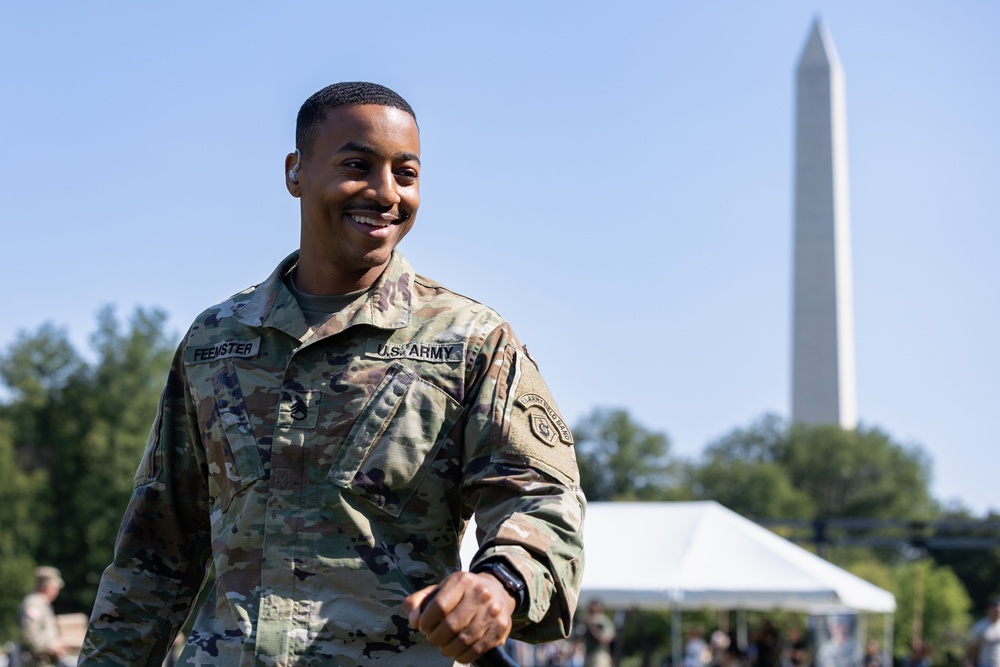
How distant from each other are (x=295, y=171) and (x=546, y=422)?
30.9 inches

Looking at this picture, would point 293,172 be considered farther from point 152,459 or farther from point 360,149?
point 152,459

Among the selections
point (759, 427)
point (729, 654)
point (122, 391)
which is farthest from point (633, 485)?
point (729, 654)

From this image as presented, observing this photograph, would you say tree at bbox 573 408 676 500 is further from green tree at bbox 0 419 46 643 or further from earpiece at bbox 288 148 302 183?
earpiece at bbox 288 148 302 183

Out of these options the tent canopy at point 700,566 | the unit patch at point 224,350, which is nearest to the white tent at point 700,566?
the tent canopy at point 700,566

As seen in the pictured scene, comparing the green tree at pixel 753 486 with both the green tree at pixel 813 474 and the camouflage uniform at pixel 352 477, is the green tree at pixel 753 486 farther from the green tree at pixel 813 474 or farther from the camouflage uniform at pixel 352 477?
the camouflage uniform at pixel 352 477

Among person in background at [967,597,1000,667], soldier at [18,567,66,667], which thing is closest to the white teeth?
soldier at [18,567,66,667]

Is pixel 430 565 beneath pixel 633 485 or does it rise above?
beneath

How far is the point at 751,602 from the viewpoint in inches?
→ 682

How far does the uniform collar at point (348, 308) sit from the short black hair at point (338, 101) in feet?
0.97

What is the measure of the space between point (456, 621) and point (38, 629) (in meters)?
10.7

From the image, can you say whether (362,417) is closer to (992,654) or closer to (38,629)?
(38,629)

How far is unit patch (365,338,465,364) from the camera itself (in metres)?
2.66

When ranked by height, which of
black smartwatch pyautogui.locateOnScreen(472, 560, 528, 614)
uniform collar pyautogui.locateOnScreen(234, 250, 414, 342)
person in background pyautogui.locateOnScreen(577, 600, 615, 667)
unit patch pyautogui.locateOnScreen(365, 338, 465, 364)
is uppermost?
uniform collar pyautogui.locateOnScreen(234, 250, 414, 342)

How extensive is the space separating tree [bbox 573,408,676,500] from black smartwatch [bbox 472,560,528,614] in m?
75.8
